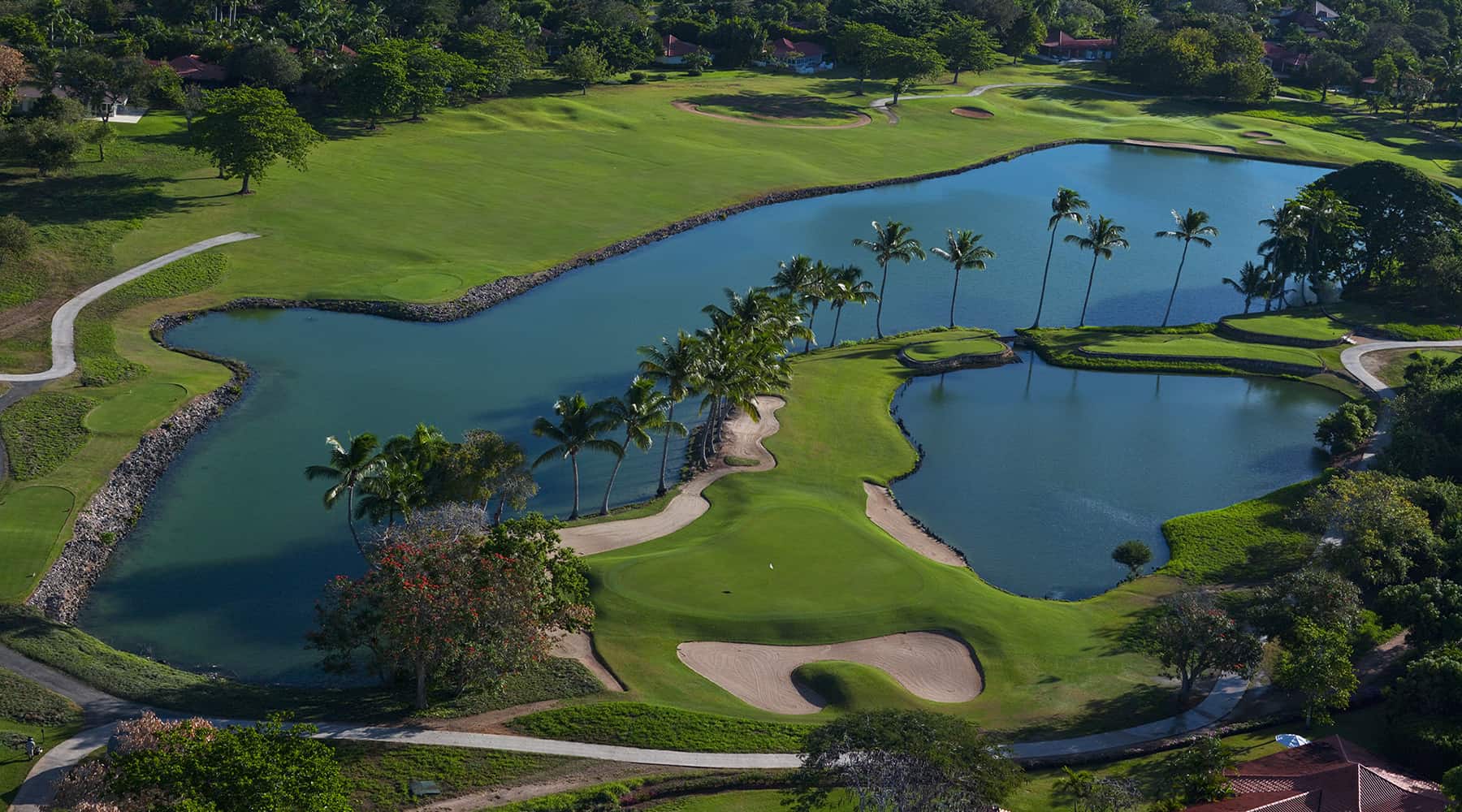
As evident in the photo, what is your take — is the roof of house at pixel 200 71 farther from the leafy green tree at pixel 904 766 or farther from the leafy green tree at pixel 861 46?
the leafy green tree at pixel 904 766

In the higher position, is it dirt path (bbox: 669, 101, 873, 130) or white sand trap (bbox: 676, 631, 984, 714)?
dirt path (bbox: 669, 101, 873, 130)

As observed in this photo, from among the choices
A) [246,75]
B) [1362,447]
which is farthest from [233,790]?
[246,75]

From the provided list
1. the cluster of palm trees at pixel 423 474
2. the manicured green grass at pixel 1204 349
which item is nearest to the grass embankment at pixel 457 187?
the cluster of palm trees at pixel 423 474

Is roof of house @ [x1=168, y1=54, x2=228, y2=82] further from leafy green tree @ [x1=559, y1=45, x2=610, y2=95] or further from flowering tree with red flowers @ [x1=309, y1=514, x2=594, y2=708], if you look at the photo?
flowering tree with red flowers @ [x1=309, y1=514, x2=594, y2=708]

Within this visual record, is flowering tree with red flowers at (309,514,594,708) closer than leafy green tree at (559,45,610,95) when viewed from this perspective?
Yes

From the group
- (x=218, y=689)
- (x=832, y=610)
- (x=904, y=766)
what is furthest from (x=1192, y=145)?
(x=218, y=689)

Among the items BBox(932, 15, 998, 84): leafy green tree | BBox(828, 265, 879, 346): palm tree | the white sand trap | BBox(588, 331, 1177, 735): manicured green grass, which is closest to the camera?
BBox(588, 331, 1177, 735): manicured green grass

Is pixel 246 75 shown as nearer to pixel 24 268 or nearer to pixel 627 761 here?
pixel 24 268

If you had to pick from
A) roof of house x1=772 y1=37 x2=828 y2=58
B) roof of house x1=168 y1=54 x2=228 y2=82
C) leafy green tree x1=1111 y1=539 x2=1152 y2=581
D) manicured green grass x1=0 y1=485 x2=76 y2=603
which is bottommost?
manicured green grass x1=0 y1=485 x2=76 y2=603

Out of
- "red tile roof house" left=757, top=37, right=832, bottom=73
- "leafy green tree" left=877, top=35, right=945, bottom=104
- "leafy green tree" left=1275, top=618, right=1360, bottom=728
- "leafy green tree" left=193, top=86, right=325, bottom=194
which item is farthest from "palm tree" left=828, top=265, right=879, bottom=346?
"red tile roof house" left=757, top=37, right=832, bottom=73
